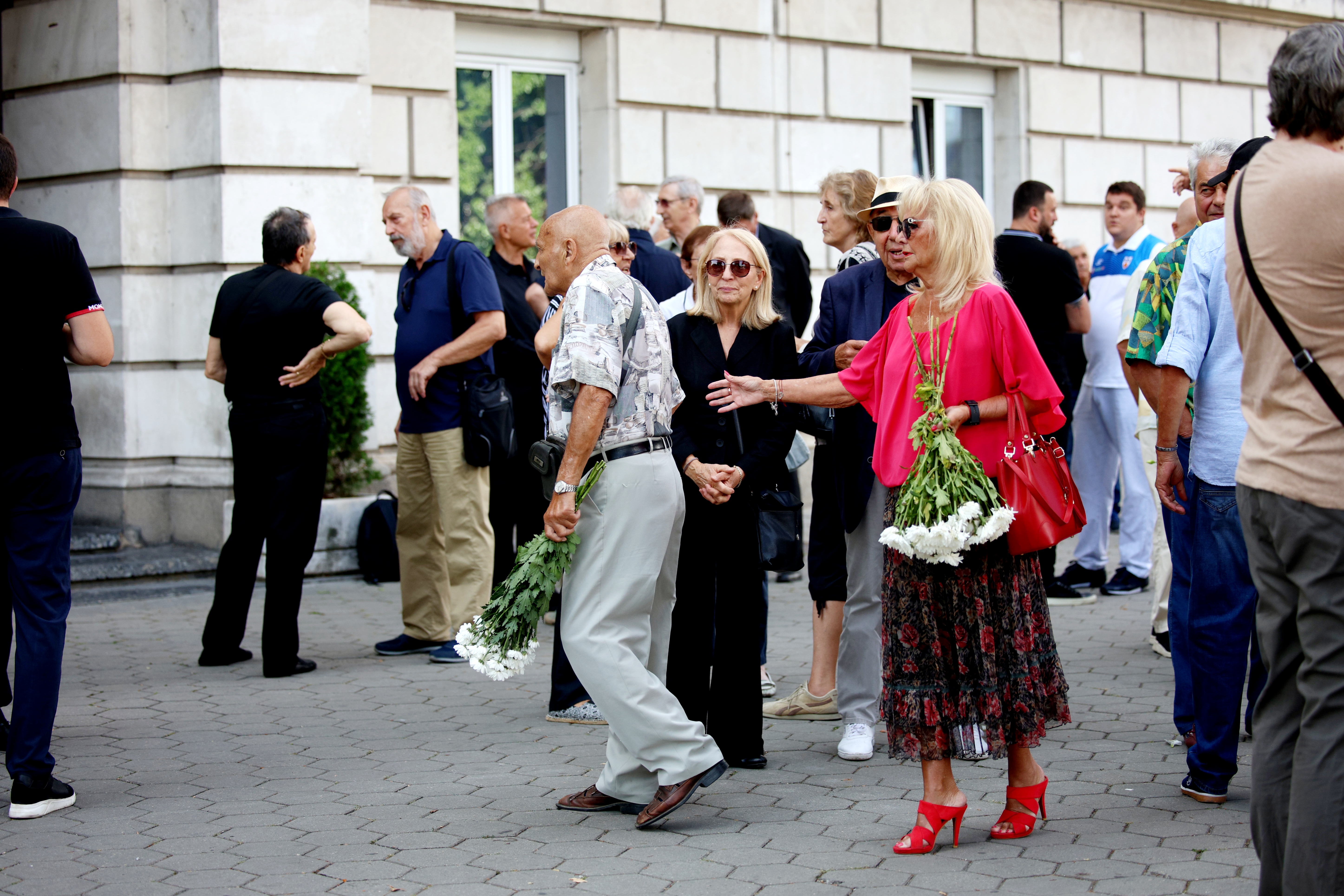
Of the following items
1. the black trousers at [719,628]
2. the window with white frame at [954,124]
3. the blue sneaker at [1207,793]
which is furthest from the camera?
the window with white frame at [954,124]

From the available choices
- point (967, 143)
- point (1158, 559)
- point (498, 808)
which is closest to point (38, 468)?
point (498, 808)

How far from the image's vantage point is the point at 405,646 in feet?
24.6

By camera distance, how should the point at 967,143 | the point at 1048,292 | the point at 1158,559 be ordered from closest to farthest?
1. the point at 1158,559
2. the point at 1048,292
3. the point at 967,143

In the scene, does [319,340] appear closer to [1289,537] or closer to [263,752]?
[263,752]

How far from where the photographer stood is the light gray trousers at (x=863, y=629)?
17.9 feet

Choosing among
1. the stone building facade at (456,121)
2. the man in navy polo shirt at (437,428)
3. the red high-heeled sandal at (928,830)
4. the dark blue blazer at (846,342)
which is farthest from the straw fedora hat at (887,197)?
the stone building facade at (456,121)

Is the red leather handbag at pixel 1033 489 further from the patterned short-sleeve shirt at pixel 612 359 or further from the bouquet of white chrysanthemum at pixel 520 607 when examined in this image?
the bouquet of white chrysanthemum at pixel 520 607

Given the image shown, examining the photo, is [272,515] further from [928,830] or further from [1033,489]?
[1033,489]

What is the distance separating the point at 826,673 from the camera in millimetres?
6117

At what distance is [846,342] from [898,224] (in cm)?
82

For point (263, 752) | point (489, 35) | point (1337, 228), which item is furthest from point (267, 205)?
point (1337, 228)

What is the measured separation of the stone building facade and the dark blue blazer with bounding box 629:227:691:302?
2.93 m

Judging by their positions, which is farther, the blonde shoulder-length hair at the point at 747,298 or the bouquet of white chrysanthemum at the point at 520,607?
the blonde shoulder-length hair at the point at 747,298

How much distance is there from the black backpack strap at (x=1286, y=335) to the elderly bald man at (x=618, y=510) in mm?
1909
